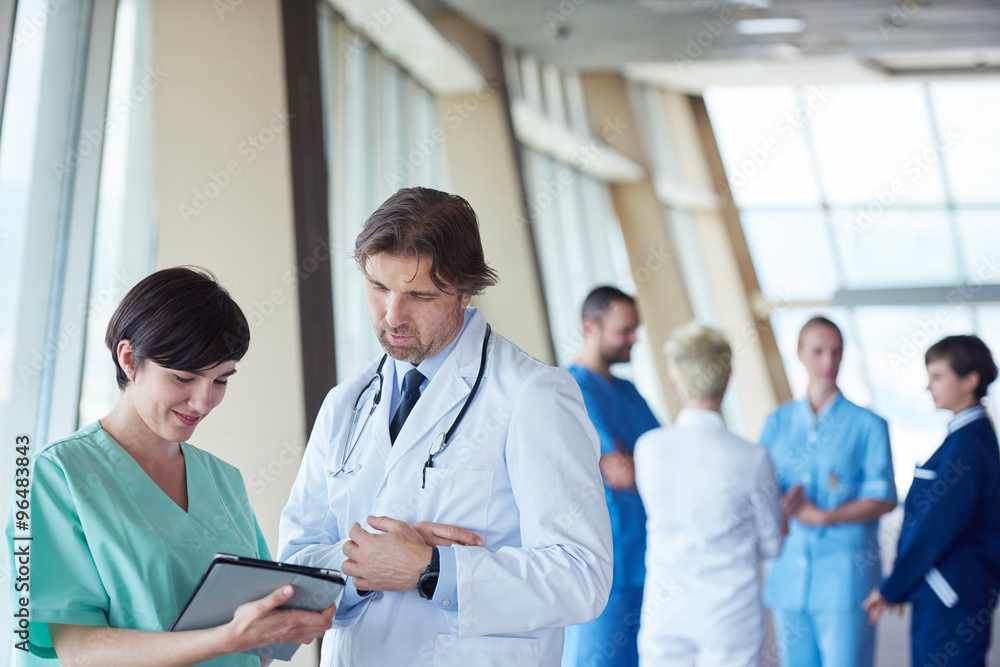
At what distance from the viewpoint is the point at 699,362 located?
8.80 ft

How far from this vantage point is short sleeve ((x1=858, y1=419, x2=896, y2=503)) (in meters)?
2.80

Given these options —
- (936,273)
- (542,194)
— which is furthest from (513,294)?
(936,273)

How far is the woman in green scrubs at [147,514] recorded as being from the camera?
3.63ft

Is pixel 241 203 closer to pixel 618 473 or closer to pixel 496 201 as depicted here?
pixel 618 473

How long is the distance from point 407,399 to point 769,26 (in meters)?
5.05

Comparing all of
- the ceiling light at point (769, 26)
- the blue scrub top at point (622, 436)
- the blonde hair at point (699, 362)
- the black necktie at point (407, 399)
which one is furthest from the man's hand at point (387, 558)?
the ceiling light at point (769, 26)

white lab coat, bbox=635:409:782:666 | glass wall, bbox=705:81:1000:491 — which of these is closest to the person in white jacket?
white lab coat, bbox=635:409:782:666

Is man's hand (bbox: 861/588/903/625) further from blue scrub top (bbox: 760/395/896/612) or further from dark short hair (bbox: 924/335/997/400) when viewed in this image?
dark short hair (bbox: 924/335/997/400)

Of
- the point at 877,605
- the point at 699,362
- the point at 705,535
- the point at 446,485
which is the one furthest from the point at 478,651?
the point at 877,605

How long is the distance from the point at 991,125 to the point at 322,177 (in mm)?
7262

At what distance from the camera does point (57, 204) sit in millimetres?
2156

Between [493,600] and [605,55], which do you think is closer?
[493,600]

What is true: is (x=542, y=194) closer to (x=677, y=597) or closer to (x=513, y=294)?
(x=513, y=294)

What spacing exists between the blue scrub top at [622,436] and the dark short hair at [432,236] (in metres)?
1.24
